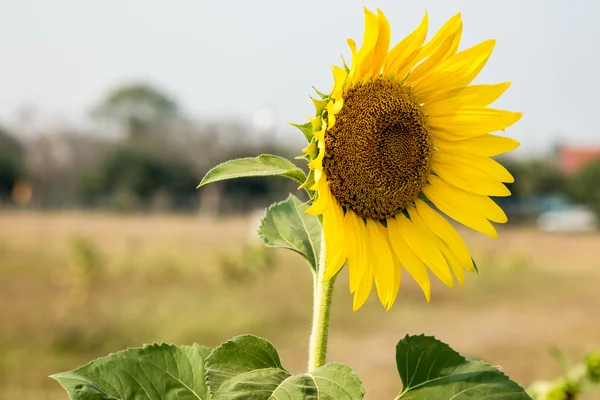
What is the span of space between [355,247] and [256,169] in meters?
0.16

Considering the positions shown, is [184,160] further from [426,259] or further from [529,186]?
[426,259]

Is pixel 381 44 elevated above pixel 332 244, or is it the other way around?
pixel 381 44

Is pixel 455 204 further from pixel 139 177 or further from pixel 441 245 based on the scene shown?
pixel 139 177

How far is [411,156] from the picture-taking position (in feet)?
2.97

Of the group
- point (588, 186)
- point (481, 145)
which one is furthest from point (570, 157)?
point (481, 145)

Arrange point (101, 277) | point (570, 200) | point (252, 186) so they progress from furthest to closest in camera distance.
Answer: point (570, 200), point (252, 186), point (101, 277)

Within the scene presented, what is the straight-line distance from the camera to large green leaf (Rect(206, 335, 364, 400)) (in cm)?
71

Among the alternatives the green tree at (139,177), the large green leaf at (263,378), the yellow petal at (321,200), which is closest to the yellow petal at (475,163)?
the yellow petal at (321,200)

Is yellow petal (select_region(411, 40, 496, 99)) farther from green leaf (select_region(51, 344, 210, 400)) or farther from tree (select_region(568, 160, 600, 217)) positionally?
tree (select_region(568, 160, 600, 217))

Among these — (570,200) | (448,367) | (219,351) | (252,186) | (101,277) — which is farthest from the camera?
(570,200)

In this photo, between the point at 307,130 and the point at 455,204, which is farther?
the point at 455,204

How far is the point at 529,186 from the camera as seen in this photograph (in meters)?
19.5

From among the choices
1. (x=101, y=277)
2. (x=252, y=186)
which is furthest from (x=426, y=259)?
(x=252, y=186)

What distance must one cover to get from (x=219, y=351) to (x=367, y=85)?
0.38 m
